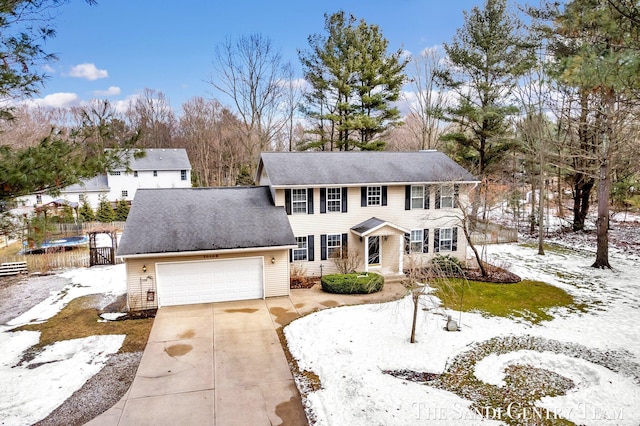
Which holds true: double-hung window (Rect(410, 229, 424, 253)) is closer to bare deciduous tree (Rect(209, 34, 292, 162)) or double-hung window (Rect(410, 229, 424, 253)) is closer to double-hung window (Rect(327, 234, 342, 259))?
double-hung window (Rect(327, 234, 342, 259))

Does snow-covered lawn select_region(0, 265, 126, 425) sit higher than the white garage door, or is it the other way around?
the white garage door

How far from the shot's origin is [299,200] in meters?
16.8

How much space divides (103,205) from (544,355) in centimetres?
3195

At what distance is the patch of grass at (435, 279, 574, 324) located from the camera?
13.2m

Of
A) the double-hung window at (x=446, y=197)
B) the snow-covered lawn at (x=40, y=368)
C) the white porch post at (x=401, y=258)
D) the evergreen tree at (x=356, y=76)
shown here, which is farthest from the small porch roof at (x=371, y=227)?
the evergreen tree at (x=356, y=76)

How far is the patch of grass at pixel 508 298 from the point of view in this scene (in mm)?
13180

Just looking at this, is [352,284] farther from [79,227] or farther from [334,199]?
[79,227]

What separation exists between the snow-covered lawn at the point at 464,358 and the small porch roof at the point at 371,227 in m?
3.79

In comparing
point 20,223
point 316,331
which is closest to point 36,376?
point 20,223

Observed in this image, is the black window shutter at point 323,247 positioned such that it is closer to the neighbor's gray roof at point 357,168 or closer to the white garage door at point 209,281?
the neighbor's gray roof at point 357,168

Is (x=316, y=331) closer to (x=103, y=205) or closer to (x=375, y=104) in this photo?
(x=375, y=104)

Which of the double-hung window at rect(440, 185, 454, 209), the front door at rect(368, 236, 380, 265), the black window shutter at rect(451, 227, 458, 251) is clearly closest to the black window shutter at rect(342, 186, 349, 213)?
the front door at rect(368, 236, 380, 265)

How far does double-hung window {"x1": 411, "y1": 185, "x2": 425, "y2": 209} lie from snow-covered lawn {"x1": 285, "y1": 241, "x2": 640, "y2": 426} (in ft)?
20.0

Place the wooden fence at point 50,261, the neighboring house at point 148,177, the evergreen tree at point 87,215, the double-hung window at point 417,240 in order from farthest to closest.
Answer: the neighboring house at point 148,177 → the evergreen tree at point 87,215 → the wooden fence at point 50,261 → the double-hung window at point 417,240
